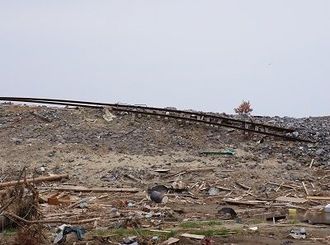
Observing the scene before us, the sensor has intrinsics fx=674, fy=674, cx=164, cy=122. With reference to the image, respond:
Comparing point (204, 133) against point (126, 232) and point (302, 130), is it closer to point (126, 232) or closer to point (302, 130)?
point (302, 130)

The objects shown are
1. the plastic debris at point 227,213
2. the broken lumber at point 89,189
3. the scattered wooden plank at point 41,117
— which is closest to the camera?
the plastic debris at point 227,213

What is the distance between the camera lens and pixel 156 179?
48.7 feet

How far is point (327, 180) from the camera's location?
14.7m

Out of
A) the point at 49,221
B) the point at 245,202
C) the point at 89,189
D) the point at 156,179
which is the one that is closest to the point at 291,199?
the point at 245,202

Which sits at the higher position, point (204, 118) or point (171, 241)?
point (204, 118)

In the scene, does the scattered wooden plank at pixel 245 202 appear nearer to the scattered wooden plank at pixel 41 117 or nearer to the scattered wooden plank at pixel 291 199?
the scattered wooden plank at pixel 291 199

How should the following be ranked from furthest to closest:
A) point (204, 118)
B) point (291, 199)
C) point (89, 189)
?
point (204, 118), point (89, 189), point (291, 199)

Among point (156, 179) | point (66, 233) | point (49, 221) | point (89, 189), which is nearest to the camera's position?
Answer: point (49, 221)

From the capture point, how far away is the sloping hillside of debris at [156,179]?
9938 millimetres

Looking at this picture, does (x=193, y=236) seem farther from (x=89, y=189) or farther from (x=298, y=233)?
(x=89, y=189)

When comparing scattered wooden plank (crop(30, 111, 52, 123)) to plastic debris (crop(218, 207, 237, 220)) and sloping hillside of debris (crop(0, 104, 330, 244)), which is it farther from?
plastic debris (crop(218, 207, 237, 220))

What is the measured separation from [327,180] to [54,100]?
10502 millimetres

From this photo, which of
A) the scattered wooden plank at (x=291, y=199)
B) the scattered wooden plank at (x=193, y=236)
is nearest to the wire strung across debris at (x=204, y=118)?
the scattered wooden plank at (x=291, y=199)

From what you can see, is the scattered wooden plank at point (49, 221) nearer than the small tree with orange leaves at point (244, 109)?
Yes
